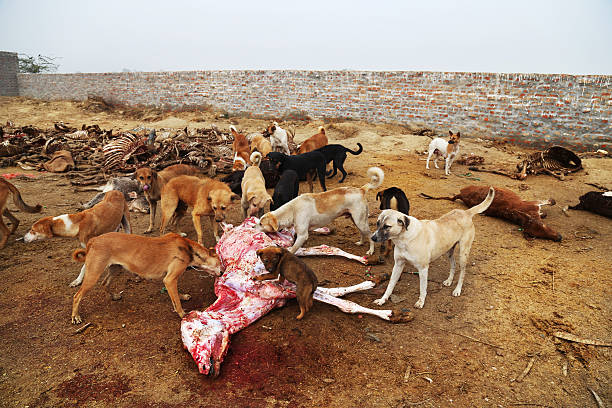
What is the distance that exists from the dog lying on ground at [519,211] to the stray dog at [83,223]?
741cm

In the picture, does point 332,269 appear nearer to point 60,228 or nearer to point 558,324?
point 558,324

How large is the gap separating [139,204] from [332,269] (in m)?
5.34

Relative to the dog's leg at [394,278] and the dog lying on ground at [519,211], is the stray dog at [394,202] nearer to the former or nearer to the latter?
the dog's leg at [394,278]

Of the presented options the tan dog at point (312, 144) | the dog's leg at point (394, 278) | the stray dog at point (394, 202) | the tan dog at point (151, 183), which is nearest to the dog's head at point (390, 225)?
the dog's leg at point (394, 278)

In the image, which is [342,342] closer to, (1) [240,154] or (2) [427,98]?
(1) [240,154]

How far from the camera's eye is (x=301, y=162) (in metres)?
8.95

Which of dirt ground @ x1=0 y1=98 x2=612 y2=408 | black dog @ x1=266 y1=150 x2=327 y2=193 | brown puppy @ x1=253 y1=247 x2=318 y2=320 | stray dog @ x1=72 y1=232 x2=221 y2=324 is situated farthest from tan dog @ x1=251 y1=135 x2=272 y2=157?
brown puppy @ x1=253 y1=247 x2=318 y2=320

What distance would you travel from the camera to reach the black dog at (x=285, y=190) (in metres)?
6.91

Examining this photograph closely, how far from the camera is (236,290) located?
4.36 metres

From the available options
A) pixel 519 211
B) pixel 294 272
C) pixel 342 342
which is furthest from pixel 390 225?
pixel 519 211

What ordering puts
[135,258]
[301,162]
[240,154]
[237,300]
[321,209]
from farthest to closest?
[240,154]
[301,162]
[321,209]
[237,300]
[135,258]

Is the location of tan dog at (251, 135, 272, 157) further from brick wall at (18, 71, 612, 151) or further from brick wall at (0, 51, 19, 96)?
brick wall at (0, 51, 19, 96)

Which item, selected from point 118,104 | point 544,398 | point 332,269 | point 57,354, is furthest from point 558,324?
point 118,104

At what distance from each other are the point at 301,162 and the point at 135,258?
5.51 m
